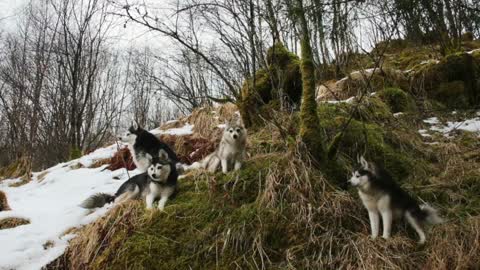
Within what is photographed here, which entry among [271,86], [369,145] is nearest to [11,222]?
[271,86]

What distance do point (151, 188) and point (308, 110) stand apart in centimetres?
220

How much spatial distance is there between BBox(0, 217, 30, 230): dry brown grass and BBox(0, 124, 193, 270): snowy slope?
10 cm

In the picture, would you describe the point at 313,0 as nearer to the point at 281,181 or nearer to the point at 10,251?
the point at 281,181

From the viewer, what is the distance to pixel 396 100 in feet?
27.5

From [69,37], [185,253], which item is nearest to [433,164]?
[185,253]

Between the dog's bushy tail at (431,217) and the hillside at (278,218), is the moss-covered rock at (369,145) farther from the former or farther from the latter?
the dog's bushy tail at (431,217)

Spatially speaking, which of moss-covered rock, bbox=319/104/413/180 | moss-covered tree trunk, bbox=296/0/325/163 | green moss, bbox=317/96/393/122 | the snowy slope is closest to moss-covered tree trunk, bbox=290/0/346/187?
moss-covered tree trunk, bbox=296/0/325/163

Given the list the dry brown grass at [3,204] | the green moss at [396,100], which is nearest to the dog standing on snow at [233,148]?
the dry brown grass at [3,204]

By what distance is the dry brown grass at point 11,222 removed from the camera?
5.48 m

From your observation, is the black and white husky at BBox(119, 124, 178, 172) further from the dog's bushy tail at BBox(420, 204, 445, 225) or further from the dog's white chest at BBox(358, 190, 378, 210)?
the dog's bushy tail at BBox(420, 204, 445, 225)

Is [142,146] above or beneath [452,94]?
above

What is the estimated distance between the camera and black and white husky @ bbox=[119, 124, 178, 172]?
6875mm

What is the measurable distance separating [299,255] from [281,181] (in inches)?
37.0

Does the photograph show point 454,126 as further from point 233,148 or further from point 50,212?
point 50,212
